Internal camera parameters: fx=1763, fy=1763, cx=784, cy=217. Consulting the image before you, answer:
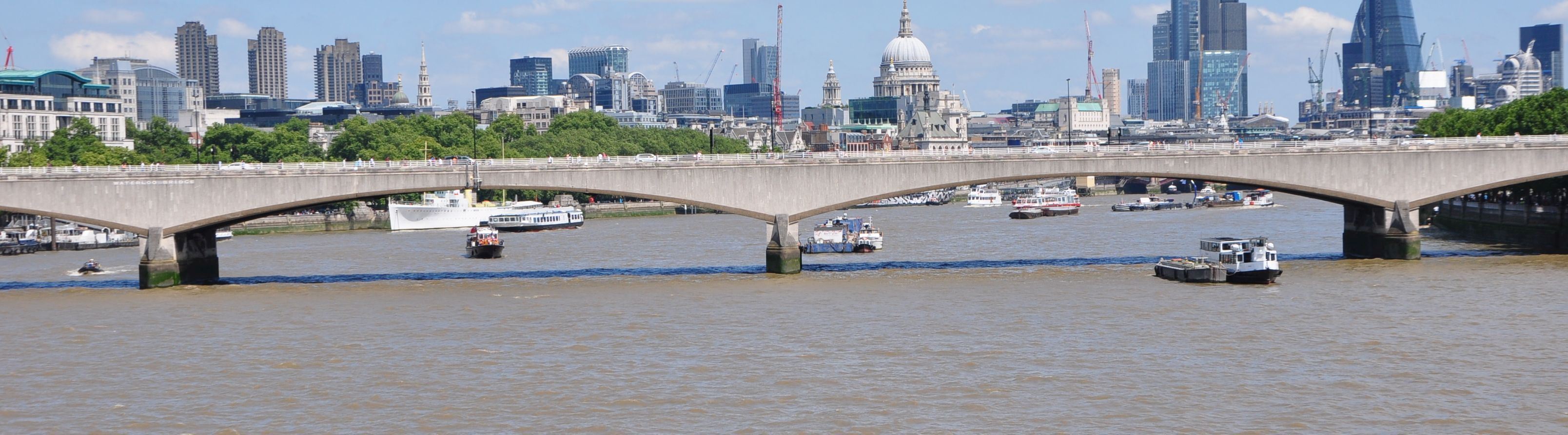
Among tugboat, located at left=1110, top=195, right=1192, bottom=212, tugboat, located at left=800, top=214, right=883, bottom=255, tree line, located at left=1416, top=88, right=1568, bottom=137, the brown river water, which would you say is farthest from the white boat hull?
tree line, located at left=1416, top=88, right=1568, bottom=137

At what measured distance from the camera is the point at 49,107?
15750cm

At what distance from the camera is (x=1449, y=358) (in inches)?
1626

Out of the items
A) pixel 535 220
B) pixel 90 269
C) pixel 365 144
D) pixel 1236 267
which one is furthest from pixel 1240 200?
pixel 90 269

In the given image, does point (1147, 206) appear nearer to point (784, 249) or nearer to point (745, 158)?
point (745, 158)

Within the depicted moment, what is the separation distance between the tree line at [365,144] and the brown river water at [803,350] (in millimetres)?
59934

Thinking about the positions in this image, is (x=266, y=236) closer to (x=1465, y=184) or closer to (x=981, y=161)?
(x=981, y=161)

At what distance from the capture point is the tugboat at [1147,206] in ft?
456

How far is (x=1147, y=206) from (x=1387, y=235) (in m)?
70.6

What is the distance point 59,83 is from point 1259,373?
478 ft

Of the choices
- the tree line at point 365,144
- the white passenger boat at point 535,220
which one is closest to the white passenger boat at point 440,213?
the white passenger boat at point 535,220

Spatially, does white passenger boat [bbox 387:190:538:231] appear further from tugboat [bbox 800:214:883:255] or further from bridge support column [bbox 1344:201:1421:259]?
bridge support column [bbox 1344:201:1421:259]

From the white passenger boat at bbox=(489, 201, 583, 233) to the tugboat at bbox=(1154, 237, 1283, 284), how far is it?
56.4 m

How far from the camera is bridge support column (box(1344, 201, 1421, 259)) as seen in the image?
225ft

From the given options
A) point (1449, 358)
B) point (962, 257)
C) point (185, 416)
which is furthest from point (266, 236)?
point (1449, 358)
